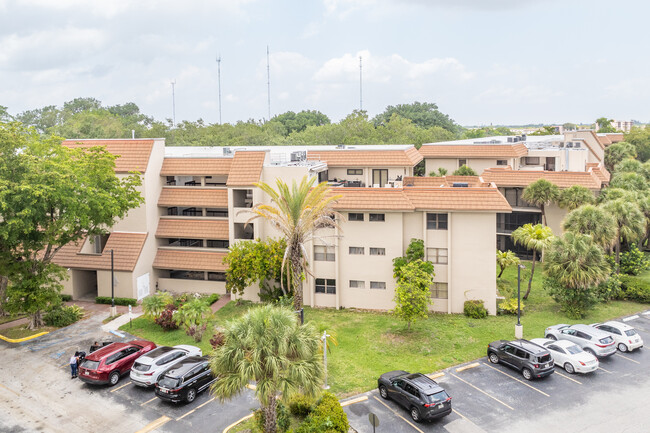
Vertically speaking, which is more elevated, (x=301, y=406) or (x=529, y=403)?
(x=301, y=406)

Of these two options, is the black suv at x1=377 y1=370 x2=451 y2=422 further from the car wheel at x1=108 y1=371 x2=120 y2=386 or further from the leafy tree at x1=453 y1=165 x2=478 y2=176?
the leafy tree at x1=453 y1=165 x2=478 y2=176

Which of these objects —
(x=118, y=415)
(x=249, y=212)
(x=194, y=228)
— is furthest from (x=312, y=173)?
(x=118, y=415)

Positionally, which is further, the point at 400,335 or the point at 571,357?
the point at 400,335

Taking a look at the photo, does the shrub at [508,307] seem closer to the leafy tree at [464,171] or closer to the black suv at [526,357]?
the black suv at [526,357]

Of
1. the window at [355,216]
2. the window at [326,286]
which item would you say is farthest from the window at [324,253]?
the window at [355,216]

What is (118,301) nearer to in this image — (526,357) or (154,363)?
(154,363)

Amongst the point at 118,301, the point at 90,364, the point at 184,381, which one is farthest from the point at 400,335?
the point at 118,301

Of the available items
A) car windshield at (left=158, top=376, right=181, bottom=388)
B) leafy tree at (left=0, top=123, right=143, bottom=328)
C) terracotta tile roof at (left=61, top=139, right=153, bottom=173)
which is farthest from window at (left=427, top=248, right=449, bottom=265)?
terracotta tile roof at (left=61, top=139, right=153, bottom=173)
